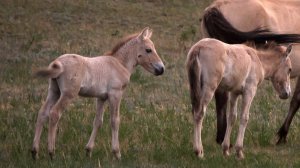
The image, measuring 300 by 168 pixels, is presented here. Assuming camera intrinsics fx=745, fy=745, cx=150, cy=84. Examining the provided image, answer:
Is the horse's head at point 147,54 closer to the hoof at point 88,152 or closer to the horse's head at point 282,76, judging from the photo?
the hoof at point 88,152

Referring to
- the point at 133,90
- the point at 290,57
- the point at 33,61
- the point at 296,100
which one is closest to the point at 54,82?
the point at 290,57

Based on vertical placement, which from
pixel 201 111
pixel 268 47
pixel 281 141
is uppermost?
pixel 268 47

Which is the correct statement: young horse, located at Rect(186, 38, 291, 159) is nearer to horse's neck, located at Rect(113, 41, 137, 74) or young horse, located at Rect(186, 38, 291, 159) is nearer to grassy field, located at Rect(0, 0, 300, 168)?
grassy field, located at Rect(0, 0, 300, 168)

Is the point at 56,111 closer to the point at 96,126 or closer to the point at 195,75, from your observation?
the point at 96,126

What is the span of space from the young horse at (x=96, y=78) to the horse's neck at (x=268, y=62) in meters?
1.36

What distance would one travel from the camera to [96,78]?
7867mm

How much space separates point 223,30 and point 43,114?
112 inches

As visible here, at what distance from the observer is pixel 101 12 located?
2769 cm

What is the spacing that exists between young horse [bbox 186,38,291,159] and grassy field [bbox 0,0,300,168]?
518 mm

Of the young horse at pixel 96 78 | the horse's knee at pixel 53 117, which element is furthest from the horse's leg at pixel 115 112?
the horse's knee at pixel 53 117

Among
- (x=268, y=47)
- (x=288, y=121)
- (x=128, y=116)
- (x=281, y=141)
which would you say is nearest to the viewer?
(x=268, y=47)

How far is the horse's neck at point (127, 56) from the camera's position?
8.35 metres

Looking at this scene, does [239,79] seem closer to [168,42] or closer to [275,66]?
[275,66]

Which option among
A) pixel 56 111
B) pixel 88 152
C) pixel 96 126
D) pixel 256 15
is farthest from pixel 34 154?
pixel 256 15
